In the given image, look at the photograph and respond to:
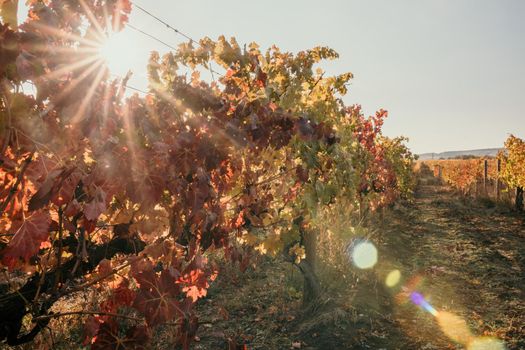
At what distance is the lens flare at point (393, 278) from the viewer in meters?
6.43

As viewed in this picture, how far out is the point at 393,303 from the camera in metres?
5.62

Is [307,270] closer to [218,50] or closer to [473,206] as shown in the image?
[218,50]

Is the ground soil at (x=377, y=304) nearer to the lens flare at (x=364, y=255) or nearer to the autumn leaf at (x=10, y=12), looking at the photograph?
the lens flare at (x=364, y=255)

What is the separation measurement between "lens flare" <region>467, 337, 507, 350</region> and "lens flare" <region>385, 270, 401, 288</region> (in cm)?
194

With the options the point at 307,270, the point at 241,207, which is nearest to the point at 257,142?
the point at 241,207

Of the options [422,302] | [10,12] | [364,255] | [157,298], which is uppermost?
[10,12]

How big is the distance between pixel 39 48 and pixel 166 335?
173 inches

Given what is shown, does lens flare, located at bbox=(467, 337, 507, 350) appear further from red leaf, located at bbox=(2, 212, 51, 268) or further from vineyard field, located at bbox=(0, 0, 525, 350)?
red leaf, located at bbox=(2, 212, 51, 268)

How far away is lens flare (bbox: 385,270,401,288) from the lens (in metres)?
6.43

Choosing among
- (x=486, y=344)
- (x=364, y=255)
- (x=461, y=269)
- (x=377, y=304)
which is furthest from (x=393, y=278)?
(x=486, y=344)

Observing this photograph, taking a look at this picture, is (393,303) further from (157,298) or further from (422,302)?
(157,298)

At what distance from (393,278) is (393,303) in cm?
121

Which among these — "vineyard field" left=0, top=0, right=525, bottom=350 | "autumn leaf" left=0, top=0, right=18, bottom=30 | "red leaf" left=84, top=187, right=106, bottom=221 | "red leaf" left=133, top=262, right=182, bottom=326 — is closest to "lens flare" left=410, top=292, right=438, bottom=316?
"vineyard field" left=0, top=0, right=525, bottom=350

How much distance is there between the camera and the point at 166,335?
15.9 ft
